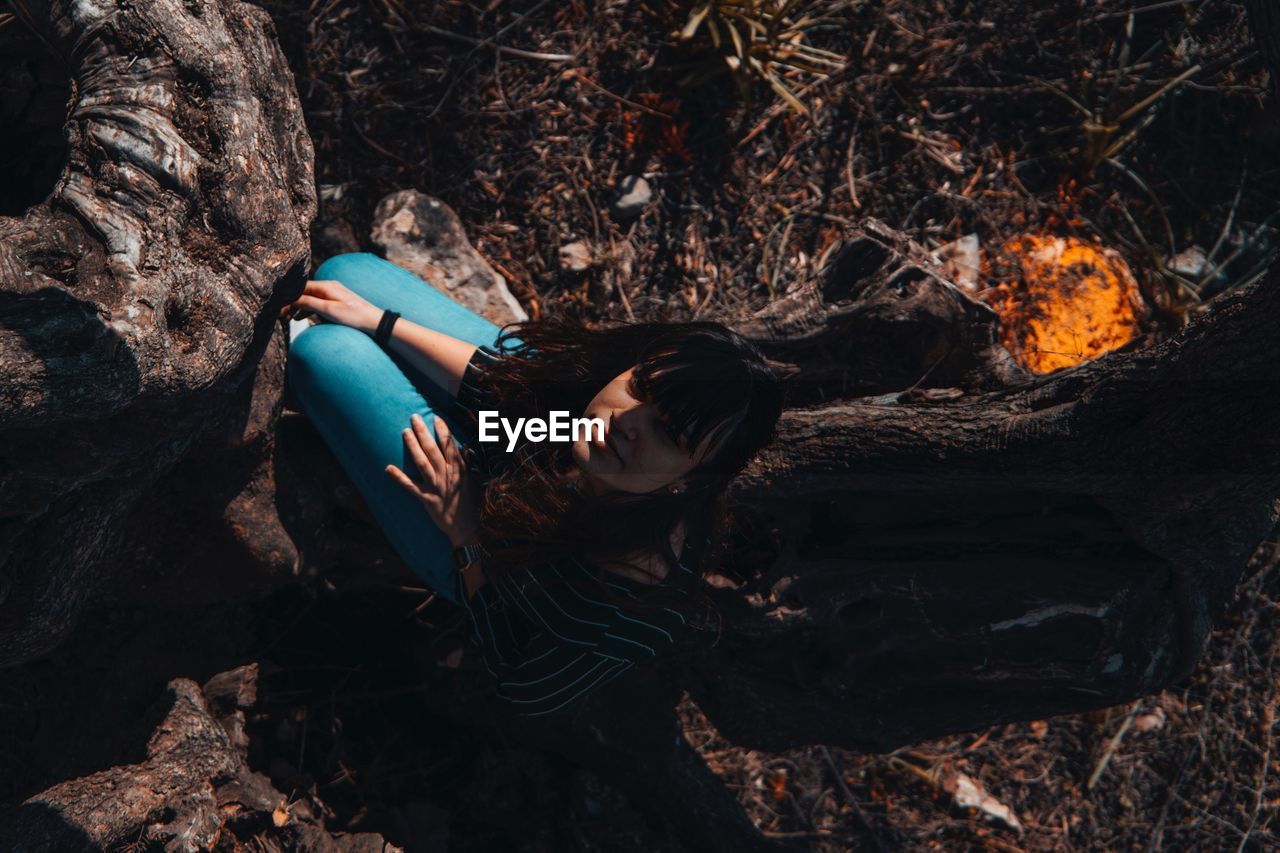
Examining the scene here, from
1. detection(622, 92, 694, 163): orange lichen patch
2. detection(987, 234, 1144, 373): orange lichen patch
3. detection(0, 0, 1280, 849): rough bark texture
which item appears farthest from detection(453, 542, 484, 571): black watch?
detection(987, 234, 1144, 373): orange lichen patch

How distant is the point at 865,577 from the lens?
8.75 ft

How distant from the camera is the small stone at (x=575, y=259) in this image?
140 inches

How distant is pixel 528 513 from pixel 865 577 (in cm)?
105

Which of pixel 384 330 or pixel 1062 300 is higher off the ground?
pixel 384 330

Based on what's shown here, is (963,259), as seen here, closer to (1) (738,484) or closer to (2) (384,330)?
(1) (738,484)

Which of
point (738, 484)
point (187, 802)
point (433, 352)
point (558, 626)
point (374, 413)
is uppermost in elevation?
point (433, 352)

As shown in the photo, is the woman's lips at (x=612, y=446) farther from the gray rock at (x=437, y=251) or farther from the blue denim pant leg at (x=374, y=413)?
the gray rock at (x=437, y=251)

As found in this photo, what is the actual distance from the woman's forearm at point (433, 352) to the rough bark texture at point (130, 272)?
375 millimetres

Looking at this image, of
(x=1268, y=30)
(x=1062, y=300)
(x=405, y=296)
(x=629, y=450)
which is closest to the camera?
(x=1268, y=30)

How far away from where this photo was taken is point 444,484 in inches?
95.3

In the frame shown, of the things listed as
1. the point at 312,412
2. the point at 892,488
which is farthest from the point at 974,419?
the point at 312,412

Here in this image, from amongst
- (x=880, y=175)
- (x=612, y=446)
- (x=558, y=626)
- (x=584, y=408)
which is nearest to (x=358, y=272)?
(x=584, y=408)

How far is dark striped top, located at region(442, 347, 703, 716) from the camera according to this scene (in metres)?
2.31

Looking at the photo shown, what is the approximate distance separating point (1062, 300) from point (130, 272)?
10.4ft
